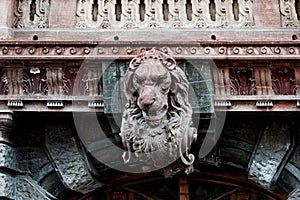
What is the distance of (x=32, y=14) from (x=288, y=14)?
2094 millimetres

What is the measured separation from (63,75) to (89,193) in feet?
3.28

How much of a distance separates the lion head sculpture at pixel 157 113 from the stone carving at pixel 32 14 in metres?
1.00

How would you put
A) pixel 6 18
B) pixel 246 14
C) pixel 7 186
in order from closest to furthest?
pixel 7 186
pixel 6 18
pixel 246 14

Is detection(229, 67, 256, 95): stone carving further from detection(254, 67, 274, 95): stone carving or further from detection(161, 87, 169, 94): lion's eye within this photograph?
detection(161, 87, 169, 94): lion's eye

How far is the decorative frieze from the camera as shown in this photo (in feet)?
14.1


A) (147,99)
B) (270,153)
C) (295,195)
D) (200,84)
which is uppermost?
(200,84)

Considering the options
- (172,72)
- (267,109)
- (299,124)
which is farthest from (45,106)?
(299,124)

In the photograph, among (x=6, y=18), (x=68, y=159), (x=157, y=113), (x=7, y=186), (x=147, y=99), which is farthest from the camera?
(x=6, y=18)

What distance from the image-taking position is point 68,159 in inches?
160

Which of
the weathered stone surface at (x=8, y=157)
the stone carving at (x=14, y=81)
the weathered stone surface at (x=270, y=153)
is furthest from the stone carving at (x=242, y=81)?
the weathered stone surface at (x=8, y=157)

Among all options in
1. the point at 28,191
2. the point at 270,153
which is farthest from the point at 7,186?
the point at 270,153

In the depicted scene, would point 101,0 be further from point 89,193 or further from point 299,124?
point 299,124

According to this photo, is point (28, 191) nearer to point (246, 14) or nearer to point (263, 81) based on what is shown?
point (263, 81)

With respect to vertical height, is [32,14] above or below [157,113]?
above
